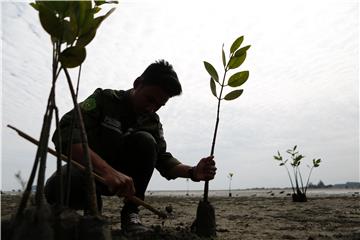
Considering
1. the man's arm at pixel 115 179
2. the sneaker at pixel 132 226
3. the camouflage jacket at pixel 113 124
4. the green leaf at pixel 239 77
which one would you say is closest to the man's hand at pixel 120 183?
the man's arm at pixel 115 179

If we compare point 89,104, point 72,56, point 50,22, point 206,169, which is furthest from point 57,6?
point 206,169

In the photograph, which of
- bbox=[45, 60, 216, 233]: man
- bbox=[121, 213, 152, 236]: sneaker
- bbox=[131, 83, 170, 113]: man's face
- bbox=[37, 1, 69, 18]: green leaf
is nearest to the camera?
bbox=[37, 1, 69, 18]: green leaf

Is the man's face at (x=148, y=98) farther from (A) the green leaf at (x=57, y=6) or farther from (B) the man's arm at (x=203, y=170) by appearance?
Result: (A) the green leaf at (x=57, y=6)

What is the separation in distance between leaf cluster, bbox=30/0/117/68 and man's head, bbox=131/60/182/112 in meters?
1.12

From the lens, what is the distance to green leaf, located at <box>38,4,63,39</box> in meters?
1.05

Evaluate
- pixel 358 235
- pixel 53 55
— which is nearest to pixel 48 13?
pixel 53 55

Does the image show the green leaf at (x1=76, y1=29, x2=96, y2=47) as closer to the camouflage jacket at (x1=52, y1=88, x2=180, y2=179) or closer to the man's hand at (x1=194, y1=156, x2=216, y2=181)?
the camouflage jacket at (x1=52, y1=88, x2=180, y2=179)

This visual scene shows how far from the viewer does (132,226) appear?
81.3 inches

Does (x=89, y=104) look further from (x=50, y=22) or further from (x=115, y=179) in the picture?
(x=50, y=22)

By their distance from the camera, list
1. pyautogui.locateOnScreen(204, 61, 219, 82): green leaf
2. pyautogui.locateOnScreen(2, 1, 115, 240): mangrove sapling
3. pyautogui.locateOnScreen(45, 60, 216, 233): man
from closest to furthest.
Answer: pyautogui.locateOnScreen(2, 1, 115, 240): mangrove sapling, pyautogui.locateOnScreen(204, 61, 219, 82): green leaf, pyautogui.locateOnScreen(45, 60, 216, 233): man

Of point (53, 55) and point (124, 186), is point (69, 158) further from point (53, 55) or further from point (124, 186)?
point (124, 186)

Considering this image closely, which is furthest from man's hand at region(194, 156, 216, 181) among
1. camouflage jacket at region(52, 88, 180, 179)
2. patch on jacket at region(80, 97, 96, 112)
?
patch on jacket at region(80, 97, 96, 112)

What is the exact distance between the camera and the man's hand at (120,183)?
1526 mm

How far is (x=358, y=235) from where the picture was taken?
2.31m
